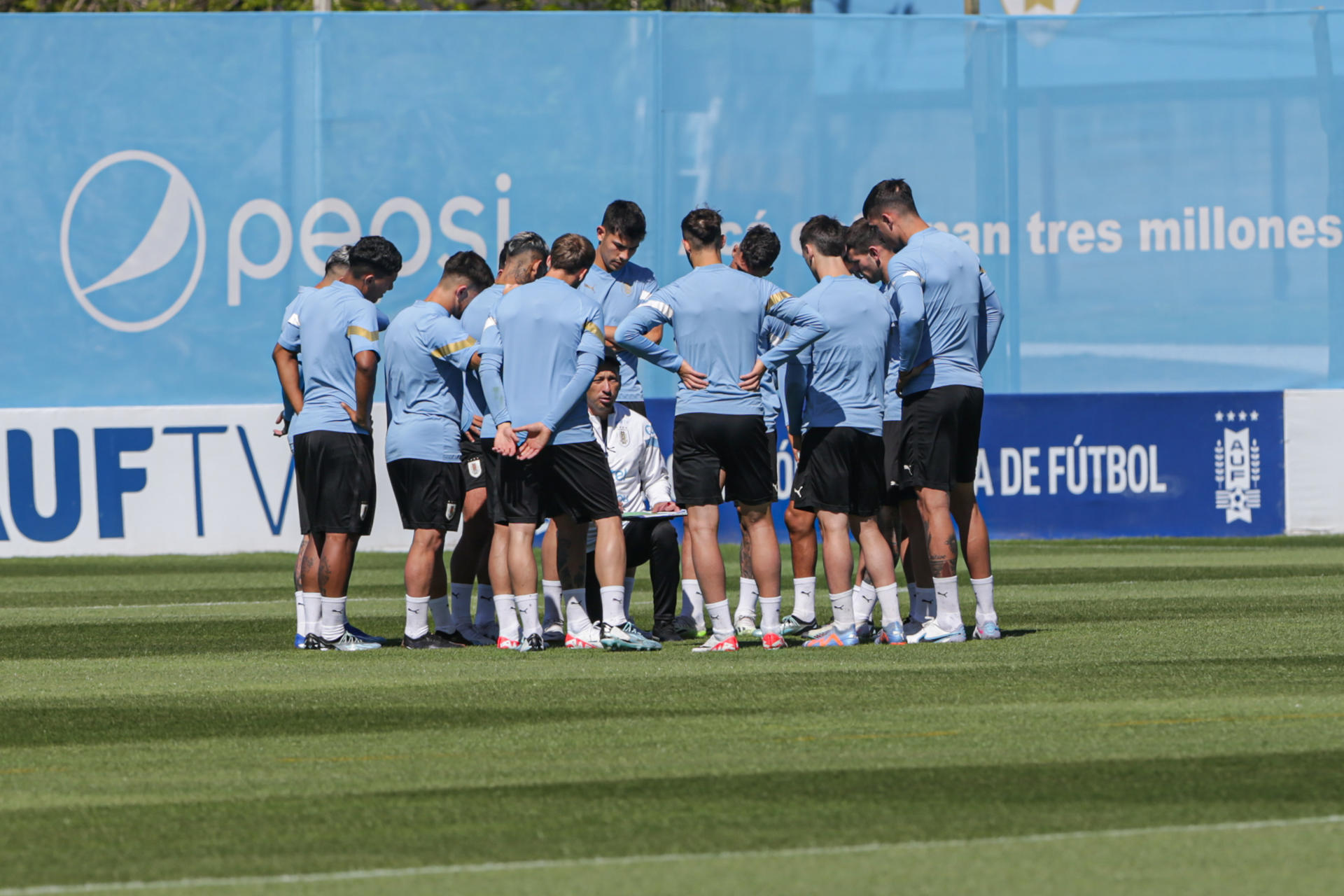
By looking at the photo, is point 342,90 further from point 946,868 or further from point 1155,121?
point 946,868

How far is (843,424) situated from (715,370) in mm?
639

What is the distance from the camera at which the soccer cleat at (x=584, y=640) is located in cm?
917

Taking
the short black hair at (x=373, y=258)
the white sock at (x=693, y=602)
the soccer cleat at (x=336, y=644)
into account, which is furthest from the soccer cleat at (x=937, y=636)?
the short black hair at (x=373, y=258)

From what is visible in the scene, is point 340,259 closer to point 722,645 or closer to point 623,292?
point 623,292

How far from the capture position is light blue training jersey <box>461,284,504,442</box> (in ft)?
31.5

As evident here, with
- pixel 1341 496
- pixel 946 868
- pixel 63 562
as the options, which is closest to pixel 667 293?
pixel 946 868

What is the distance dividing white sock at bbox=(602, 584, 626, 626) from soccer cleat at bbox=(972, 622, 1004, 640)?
1.72 meters

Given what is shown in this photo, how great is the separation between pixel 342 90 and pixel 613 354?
971 cm

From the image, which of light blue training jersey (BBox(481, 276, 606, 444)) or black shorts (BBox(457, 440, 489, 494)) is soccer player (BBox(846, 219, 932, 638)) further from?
black shorts (BBox(457, 440, 489, 494))

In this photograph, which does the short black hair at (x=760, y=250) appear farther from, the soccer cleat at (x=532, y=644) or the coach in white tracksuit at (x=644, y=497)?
the soccer cleat at (x=532, y=644)

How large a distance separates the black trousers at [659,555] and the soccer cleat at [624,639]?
0.95 m

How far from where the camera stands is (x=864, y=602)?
9594mm

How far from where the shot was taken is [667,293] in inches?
348

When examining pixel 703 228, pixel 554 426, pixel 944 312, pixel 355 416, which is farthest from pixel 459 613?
pixel 944 312
